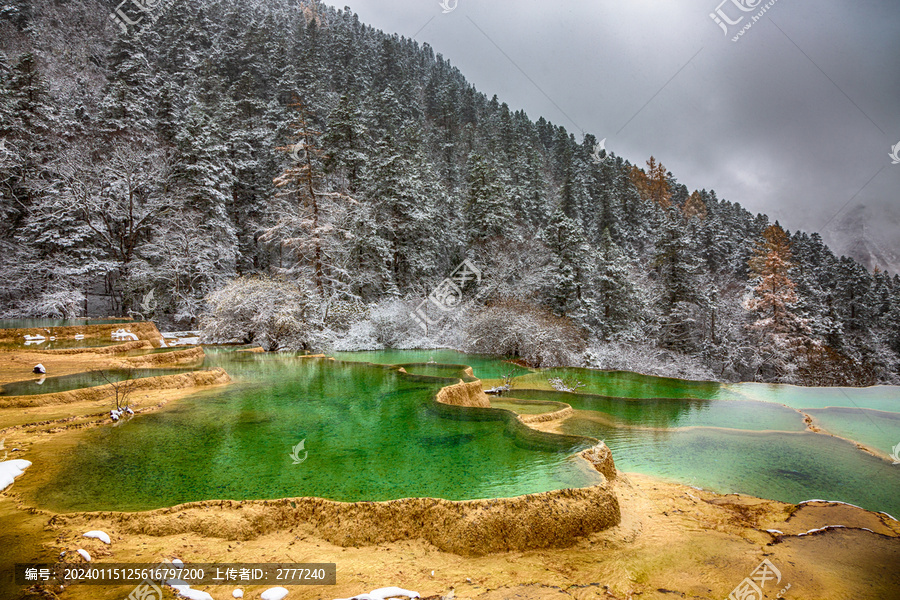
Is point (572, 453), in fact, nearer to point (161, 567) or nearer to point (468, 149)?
point (161, 567)

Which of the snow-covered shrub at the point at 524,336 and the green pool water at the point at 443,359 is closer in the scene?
the green pool water at the point at 443,359

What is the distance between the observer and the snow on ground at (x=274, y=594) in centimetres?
354

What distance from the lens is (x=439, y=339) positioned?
80.4ft

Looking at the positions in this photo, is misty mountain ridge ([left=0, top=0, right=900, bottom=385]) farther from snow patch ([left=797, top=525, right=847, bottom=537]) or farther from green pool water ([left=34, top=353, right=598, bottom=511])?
snow patch ([left=797, top=525, right=847, bottom=537])

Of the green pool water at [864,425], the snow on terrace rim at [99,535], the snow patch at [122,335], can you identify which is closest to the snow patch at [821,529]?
the green pool water at [864,425]

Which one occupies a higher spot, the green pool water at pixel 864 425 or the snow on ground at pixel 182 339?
the snow on ground at pixel 182 339

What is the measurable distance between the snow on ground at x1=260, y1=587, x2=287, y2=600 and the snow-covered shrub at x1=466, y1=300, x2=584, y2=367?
17583 millimetres

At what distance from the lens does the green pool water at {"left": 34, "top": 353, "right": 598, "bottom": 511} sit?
5312 millimetres

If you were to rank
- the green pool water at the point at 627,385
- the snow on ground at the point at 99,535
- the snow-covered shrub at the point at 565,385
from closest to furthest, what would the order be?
the snow on ground at the point at 99,535
the snow-covered shrub at the point at 565,385
the green pool water at the point at 627,385

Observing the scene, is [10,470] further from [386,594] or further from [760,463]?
[760,463]

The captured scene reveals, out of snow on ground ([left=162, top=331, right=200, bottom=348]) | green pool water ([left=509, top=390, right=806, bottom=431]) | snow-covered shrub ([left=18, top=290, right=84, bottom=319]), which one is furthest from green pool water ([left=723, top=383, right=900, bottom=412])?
snow-covered shrub ([left=18, top=290, right=84, bottom=319])

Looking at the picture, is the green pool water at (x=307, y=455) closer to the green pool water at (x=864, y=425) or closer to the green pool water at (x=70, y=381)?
the green pool water at (x=70, y=381)

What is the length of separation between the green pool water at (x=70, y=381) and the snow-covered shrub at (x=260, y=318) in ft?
26.7

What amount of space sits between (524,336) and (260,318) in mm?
13543
